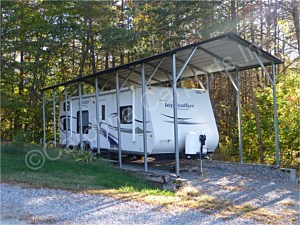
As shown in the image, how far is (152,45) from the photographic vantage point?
59.8ft

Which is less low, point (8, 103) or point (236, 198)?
point (8, 103)

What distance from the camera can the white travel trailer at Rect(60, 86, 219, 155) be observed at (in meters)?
11.2

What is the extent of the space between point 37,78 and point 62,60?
265cm

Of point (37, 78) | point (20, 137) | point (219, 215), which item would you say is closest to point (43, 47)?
point (37, 78)

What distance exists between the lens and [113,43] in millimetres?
18062

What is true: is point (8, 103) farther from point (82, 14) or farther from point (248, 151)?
point (248, 151)

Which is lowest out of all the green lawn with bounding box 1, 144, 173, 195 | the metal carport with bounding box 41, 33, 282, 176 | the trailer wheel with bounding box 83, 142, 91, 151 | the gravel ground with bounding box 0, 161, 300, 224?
the gravel ground with bounding box 0, 161, 300, 224

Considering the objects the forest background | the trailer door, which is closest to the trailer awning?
the trailer door

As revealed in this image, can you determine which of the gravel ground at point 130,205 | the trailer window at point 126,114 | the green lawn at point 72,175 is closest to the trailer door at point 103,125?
the trailer window at point 126,114

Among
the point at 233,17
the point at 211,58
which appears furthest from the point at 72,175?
the point at 233,17

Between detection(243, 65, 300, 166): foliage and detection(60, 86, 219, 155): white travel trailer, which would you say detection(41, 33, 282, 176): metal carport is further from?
detection(243, 65, 300, 166): foliage

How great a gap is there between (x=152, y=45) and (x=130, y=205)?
12.7m

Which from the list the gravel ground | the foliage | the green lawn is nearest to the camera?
the gravel ground

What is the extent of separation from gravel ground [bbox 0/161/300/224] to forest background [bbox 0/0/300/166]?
4.71 metres
